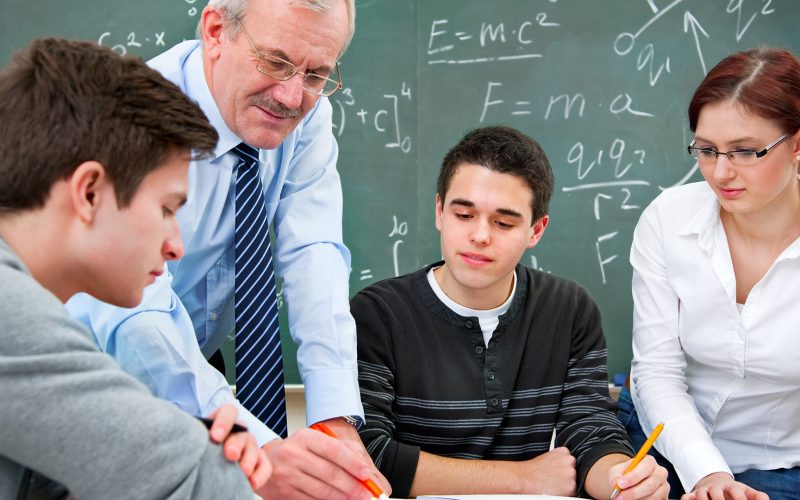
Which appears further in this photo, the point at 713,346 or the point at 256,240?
the point at 713,346

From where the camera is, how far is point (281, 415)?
178cm

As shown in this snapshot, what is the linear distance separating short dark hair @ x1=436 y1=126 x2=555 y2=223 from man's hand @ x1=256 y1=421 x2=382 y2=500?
870mm

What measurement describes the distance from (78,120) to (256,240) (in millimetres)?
823

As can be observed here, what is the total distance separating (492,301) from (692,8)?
5.68 ft

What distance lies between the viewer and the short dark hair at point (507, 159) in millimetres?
1946

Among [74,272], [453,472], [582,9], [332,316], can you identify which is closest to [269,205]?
[332,316]

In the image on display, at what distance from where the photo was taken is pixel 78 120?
0.94 meters

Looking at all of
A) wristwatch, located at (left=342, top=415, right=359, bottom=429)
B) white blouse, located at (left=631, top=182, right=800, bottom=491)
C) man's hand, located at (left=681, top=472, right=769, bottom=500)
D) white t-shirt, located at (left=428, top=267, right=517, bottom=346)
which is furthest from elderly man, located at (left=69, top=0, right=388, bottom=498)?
white blouse, located at (left=631, top=182, right=800, bottom=491)

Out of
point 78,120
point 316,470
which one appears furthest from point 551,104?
point 78,120

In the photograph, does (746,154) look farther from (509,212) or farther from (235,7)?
(235,7)

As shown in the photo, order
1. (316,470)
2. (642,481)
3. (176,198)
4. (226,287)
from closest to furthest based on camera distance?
(176,198) → (316,470) → (642,481) → (226,287)

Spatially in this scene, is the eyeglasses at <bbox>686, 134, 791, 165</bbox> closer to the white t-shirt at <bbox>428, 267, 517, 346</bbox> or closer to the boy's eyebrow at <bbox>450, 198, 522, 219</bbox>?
the boy's eyebrow at <bbox>450, 198, 522, 219</bbox>

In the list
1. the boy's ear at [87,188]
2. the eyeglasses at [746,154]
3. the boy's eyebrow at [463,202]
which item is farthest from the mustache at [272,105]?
the eyeglasses at [746,154]

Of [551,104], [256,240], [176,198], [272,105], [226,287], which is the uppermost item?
[551,104]
